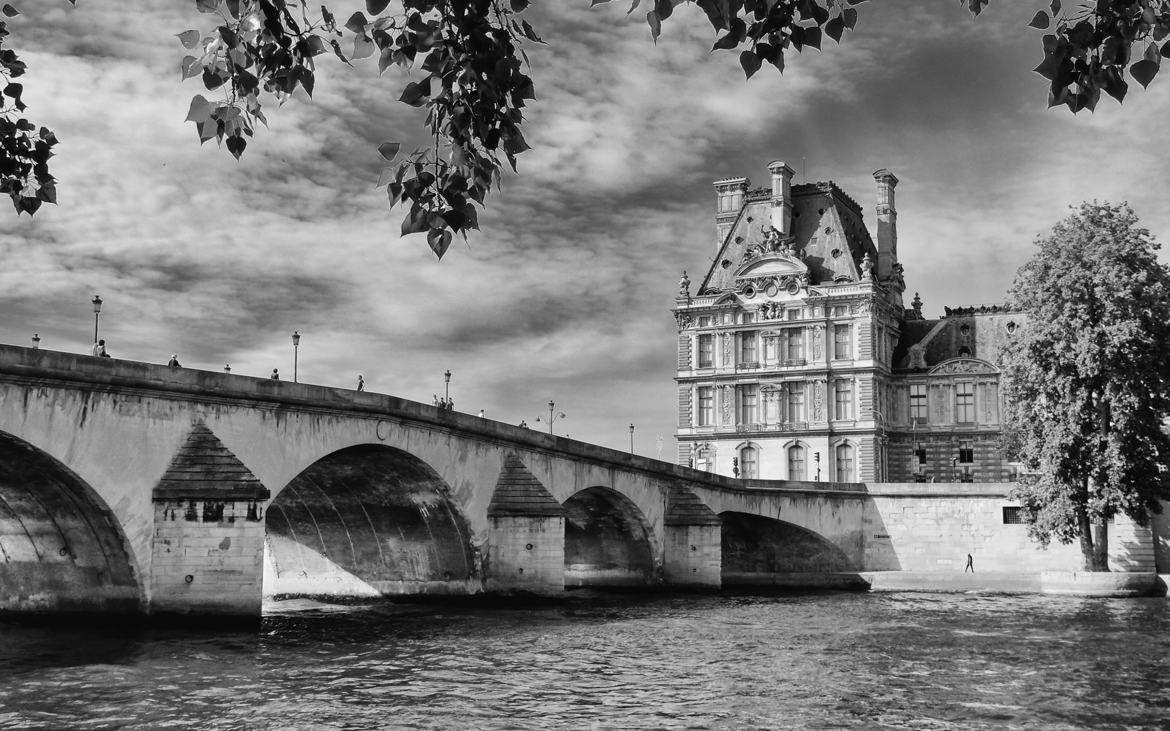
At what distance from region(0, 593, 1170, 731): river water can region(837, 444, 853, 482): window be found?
41.4 m

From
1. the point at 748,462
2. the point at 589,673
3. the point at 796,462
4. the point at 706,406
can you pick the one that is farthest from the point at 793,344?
the point at 589,673

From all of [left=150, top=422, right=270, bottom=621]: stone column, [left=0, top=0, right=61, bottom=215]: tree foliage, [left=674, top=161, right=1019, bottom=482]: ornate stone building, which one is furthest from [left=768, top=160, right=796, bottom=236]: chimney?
[left=0, top=0, right=61, bottom=215]: tree foliage

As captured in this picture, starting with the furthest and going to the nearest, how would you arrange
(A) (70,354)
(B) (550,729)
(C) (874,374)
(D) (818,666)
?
1. (C) (874,374)
2. (A) (70,354)
3. (D) (818,666)
4. (B) (550,729)

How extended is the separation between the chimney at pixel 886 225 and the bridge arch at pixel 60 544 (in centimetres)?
6724

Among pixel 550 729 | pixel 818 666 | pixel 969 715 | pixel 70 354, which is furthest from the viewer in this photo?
pixel 70 354

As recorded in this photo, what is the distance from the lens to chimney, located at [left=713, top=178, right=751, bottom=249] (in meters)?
88.9

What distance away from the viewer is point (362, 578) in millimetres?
45156

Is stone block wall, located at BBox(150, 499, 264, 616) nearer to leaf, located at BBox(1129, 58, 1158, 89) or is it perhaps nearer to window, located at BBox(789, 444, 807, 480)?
leaf, located at BBox(1129, 58, 1158, 89)

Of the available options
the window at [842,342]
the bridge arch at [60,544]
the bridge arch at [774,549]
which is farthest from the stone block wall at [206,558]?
the window at [842,342]

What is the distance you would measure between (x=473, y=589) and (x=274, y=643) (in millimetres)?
12961

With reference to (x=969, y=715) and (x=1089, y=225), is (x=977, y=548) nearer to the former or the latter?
(x=1089, y=225)

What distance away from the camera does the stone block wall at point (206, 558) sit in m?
30.0

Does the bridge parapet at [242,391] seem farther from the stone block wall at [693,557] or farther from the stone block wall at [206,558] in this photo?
the stone block wall at [693,557]

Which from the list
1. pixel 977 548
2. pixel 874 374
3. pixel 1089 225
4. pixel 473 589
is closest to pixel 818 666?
pixel 473 589
